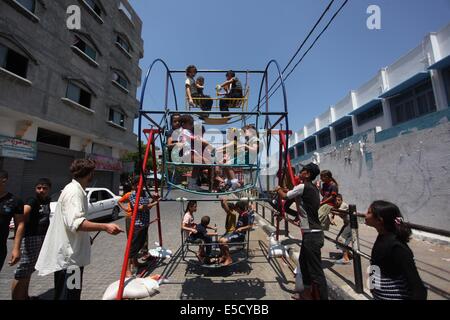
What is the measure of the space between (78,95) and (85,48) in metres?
3.04

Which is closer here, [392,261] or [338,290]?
[392,261]

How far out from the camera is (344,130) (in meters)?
17.0

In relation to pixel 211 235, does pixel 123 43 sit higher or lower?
higher

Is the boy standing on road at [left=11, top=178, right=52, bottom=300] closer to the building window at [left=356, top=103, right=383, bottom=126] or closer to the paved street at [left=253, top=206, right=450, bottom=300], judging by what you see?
the paved street at [left=253, top=206, right=450, bottom=300]

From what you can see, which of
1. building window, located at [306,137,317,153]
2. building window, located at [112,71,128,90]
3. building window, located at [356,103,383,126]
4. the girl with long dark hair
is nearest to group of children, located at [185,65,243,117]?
the girl with long dark hair

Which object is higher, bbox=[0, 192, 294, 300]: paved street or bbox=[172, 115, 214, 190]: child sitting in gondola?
bbox=[172, 115, 214, 190]: child sitting in gondola

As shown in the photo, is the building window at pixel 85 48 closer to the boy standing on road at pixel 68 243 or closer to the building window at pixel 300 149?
the boy standing on road at pixel 68 243

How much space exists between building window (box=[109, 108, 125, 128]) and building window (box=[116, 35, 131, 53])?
16.7ft

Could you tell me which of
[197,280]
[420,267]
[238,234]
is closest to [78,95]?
[238,234]

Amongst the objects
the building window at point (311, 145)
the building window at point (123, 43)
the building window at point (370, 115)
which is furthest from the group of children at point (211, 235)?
the building window at point (311, 145)

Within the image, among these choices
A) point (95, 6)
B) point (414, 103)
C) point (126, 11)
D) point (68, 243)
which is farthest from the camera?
point (126, 11)

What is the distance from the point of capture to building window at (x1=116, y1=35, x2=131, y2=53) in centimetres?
1717

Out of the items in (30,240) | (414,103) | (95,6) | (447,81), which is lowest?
(30,240)

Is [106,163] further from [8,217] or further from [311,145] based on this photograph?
[311,145]
